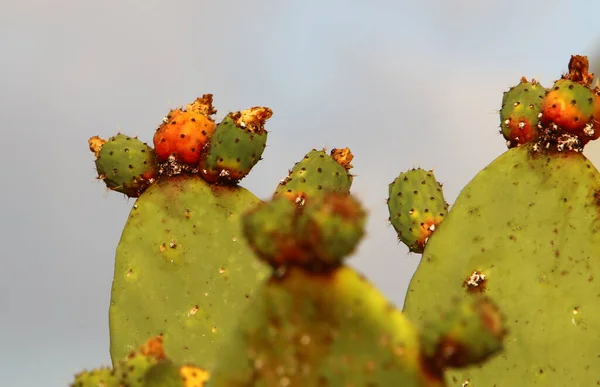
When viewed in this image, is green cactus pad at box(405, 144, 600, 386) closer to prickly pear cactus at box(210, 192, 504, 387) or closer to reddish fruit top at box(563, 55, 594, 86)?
reddish fruit top at box(563, 55, 594, 86)

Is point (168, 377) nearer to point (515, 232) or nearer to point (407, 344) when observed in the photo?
point (407, 344)

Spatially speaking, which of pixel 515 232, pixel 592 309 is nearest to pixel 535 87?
pixel 515 232

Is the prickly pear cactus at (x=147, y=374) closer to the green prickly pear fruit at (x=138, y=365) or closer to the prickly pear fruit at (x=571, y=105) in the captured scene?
the green prickly pear fruit at (x=138, y=365)

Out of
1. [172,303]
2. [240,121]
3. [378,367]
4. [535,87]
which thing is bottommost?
[378,367]

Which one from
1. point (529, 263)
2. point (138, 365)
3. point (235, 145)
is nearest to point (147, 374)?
point (138, 365)

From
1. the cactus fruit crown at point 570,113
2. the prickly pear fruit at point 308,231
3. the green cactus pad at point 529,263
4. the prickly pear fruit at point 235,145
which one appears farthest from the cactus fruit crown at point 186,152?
the prickly pear fruit at point 308,231

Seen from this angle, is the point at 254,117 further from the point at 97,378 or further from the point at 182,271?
the point at 97,378
